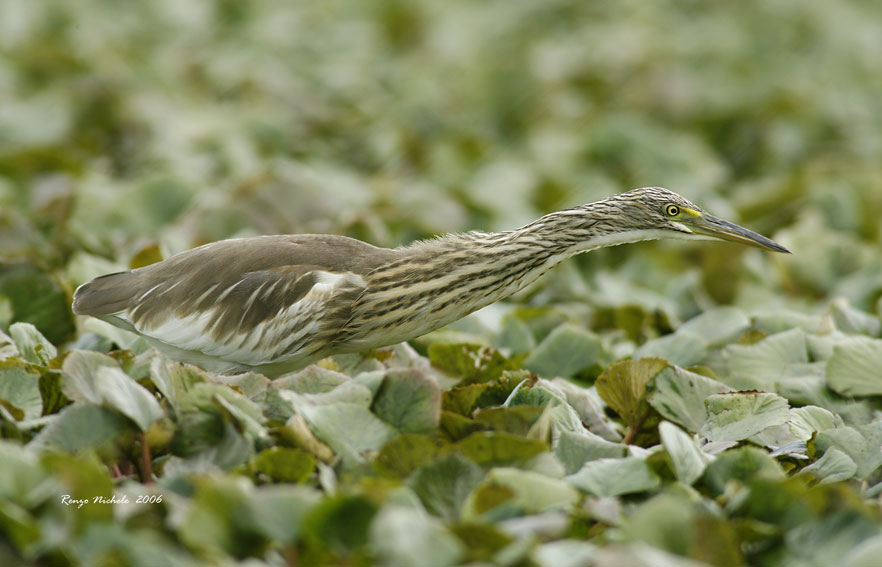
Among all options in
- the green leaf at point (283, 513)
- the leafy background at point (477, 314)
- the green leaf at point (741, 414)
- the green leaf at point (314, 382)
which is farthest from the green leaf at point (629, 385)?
the green leaf at point (283, 513)

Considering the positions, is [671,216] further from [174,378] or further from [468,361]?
[174,378]

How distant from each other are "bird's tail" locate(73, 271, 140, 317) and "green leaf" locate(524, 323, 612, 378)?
5.99ft

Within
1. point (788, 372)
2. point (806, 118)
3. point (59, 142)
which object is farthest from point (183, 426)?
point (806, 118)

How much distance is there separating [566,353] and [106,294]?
2.06 m

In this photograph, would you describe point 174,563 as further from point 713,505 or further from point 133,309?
point 133,309

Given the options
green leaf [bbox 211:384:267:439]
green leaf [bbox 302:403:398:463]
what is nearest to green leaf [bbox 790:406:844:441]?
green leaf [bbox 302:403:398:463]

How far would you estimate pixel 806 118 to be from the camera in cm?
1032

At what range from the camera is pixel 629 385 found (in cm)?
450

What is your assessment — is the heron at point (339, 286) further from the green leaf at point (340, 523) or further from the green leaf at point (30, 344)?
the green leaf at point (340, 523)

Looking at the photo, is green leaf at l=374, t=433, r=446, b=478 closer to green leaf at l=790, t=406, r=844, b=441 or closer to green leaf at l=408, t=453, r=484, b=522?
green leaf at l=408, t=453, r=484, b=522

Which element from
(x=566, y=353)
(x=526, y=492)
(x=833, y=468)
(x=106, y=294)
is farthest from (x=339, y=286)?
(x=833, y=468)

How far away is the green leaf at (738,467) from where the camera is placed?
3766 millimetres

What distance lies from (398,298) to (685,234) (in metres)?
1.25

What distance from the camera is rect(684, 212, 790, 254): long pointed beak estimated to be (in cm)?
486
